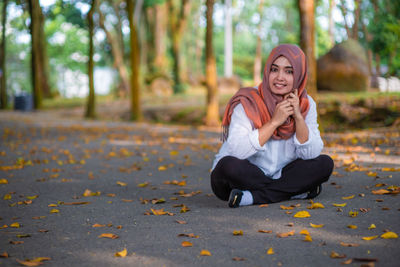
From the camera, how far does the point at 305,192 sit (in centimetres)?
499

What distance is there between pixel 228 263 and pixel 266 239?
1.97ft

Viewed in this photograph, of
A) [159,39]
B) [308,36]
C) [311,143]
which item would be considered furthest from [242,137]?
[159,39]

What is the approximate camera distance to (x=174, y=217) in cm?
460

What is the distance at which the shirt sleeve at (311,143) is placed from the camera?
4574mm

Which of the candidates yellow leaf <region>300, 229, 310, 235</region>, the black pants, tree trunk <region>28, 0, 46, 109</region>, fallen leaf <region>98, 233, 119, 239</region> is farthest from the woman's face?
tree trunk <region>28, 0, 46, 109</region>

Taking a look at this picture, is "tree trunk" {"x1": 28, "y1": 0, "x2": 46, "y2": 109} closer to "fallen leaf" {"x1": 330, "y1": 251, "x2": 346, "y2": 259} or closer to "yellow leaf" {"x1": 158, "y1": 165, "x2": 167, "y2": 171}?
"yellow leaf" {"x1": 158, "y1": 165, "x2": 167, "y2": 171}

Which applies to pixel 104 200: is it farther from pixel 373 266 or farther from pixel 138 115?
pixel 138 115

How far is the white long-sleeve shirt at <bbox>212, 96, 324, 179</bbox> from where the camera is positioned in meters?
4.50

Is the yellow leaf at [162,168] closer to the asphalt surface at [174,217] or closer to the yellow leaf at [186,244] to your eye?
the asphalt surface at [174,217]

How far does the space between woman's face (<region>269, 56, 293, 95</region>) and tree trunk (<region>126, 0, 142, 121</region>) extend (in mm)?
14464

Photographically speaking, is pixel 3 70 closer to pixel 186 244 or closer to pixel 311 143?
pixel 311 143

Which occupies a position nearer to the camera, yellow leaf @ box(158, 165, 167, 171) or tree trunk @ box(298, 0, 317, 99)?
yellow leaf @ box(158, 165, 167, 171)

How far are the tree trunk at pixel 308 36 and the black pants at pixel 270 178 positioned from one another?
6458mm

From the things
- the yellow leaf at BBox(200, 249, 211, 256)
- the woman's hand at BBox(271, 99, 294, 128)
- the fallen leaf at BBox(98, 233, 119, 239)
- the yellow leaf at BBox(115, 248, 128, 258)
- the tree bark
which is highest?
the tree bark
